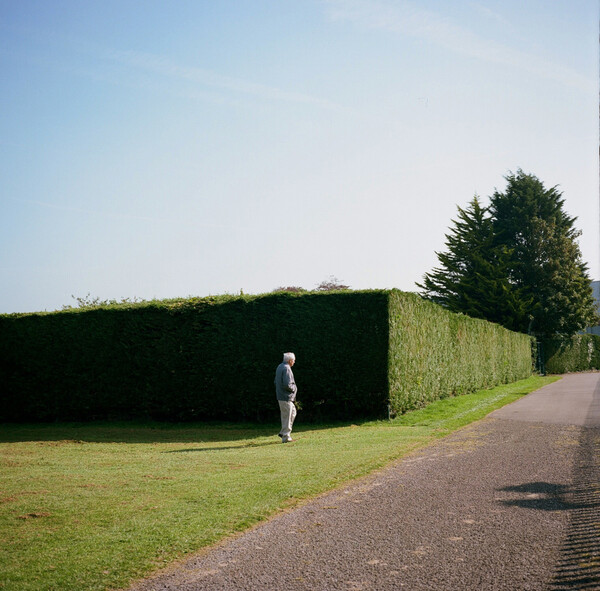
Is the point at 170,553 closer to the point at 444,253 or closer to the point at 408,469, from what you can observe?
the point at 408,469

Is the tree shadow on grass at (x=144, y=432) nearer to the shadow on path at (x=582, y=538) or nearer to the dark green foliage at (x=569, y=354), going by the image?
the shadow on path at (x=582, y=538)

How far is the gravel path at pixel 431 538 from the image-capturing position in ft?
14.2

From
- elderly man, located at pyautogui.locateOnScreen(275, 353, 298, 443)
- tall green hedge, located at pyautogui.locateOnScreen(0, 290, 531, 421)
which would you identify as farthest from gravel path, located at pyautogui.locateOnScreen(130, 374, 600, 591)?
tall green hedge, located at pyautogui.locateOnScreen(0, 290, 531, 421)

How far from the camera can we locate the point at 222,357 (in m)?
16.9

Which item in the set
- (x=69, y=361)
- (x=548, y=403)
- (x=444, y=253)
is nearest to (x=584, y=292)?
(x=444, y=253)

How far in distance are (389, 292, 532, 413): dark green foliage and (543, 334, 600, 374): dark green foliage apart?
22497mm

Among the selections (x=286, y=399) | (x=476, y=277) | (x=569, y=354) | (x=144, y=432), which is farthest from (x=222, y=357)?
(x=569, y=354)

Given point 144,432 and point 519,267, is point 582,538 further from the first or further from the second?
point 519,267

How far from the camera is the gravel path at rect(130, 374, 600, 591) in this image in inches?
171

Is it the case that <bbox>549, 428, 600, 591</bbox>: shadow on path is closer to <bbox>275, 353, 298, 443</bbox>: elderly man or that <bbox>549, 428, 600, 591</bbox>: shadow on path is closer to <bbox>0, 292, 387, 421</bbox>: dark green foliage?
<bbox>275, 353, 298, 443</bbox>: elderly man

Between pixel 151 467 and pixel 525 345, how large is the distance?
116 feet

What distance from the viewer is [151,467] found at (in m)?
9.61

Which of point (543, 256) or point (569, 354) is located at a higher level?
point (543, 256)

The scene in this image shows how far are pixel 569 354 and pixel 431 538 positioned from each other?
52994 mm
